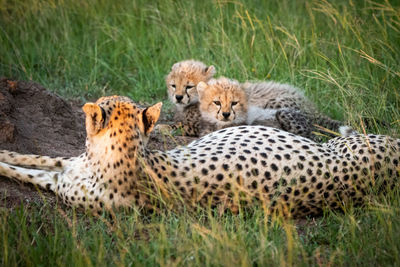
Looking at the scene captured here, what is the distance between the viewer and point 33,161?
127 inches

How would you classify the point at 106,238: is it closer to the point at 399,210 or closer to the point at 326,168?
the point at 326,168

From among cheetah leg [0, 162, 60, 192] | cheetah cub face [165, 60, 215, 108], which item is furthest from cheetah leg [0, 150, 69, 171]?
cheetah cub face [165, 60, 215, 108]

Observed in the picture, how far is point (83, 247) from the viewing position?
7.74 ft

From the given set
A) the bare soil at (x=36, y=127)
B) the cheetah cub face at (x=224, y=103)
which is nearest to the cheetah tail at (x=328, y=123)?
the cheetah cub face at (x=224, y=103)

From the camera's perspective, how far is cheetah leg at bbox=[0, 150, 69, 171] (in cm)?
320

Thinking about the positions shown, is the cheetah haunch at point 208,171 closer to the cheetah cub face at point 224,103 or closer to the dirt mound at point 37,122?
the dirt mound at point 37,122

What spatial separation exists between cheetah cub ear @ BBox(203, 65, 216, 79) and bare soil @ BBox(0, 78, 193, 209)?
84cm

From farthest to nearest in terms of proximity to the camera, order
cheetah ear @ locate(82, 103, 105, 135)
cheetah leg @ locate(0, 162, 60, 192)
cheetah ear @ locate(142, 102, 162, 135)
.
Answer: cheetah leg @ locate(0, 162, 60, 192)
cheetah ear @ locate(142, 102, 162, 135)
cheetah ear @ locate(82, 103, 105, 135)

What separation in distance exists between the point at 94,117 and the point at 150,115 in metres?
0.29

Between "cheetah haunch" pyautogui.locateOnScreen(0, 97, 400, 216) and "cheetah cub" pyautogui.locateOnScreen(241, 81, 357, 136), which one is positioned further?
"cheetah cub" pyautogui.locateOnScreen(241, 81, 357, 136)

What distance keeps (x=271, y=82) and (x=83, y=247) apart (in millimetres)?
2864

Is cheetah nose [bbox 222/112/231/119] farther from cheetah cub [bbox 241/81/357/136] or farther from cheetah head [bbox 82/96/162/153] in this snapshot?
cheetah head [bbox 82/96/162/153]

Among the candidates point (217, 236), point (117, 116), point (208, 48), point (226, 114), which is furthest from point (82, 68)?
point (217, 236)

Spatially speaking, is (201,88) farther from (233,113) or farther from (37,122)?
(37,122)
